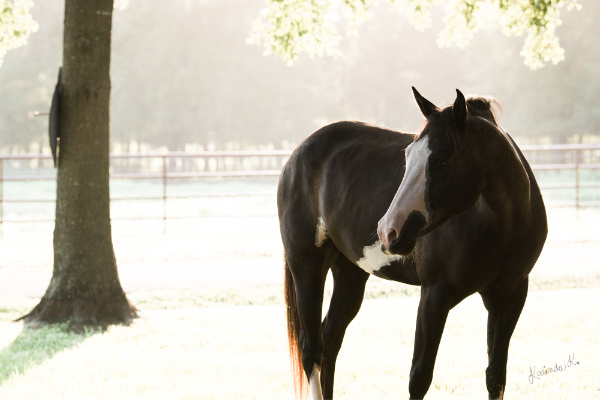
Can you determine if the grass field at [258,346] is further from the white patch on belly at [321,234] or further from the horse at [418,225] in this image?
the white patch on belly at [321,234]

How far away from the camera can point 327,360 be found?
396 cm

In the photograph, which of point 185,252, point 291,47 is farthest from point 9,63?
point 291,47

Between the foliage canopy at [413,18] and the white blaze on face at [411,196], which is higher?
the foliage canopy at [413,18]

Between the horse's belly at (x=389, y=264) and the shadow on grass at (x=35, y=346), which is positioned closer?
the horse's belly at (x=389, y=264)

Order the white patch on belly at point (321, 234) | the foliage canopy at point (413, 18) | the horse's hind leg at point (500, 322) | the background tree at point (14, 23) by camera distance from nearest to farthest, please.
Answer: the horse's hind leg at point (500, 322), the white patch on belly at point (321, 234), the foliage canopy at point (413, 18), the background tree at point (14, 23)

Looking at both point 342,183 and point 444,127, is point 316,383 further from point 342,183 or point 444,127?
point 444,127

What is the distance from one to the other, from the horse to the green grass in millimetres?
720

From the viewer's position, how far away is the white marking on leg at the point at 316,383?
379 cm

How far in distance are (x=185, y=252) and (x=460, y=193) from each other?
7.93 meters

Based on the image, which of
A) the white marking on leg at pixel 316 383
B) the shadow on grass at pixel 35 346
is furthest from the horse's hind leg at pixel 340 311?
the shadow on grass at pixel 35 346

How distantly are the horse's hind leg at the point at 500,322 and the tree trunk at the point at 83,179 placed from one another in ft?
12.5

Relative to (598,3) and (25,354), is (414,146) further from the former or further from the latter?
(598,3)

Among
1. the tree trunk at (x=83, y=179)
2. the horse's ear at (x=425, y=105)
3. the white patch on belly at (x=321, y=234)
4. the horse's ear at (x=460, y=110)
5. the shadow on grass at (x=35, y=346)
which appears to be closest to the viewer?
the horse's ear at (x=460, y=110)

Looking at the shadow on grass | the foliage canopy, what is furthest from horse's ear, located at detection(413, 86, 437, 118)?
the foliage canopy
